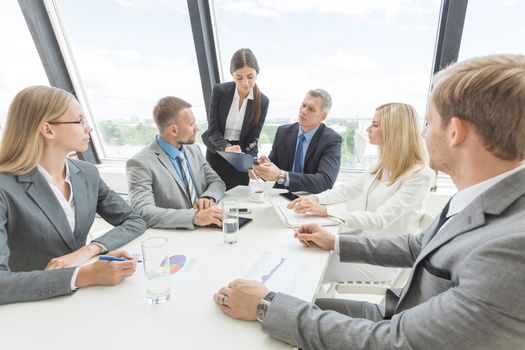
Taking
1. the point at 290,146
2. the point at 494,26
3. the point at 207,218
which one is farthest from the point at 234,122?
the point at 494,26

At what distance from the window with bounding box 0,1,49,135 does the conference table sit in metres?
3.71

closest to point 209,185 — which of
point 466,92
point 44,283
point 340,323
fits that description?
point 44,283

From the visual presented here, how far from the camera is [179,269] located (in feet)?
4.13

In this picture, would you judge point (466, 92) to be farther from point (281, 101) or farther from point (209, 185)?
point (281, 101)

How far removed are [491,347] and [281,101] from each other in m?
3.23

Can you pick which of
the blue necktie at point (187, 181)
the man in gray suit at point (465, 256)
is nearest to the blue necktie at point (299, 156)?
the blue necktie at point (187, 181)

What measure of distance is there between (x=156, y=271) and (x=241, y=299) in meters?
0.32

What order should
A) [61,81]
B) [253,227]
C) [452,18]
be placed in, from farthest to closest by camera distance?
[61,81], [452,18], [253,227]

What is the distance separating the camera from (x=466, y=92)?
85cm

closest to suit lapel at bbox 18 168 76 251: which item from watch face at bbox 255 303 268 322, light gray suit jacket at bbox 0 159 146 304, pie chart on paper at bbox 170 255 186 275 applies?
light gray suit jacket at bbox 0 159 146 304

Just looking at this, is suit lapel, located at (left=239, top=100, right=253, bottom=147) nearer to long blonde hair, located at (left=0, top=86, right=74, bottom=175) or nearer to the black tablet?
the black tablet

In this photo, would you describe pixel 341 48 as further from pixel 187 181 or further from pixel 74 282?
pixel 74 282

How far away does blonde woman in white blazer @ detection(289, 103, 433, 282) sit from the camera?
183 cm

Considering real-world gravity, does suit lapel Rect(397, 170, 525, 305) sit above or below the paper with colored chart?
above
